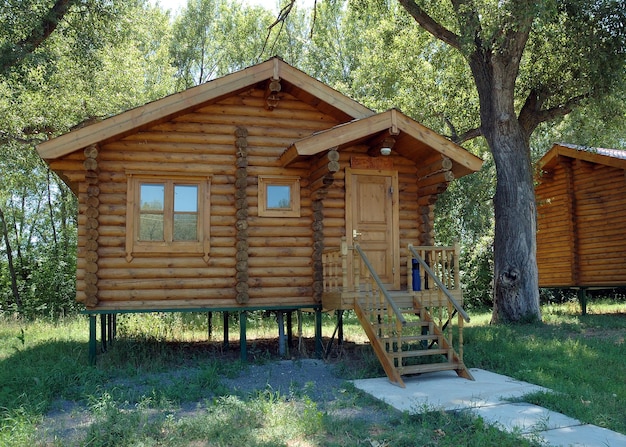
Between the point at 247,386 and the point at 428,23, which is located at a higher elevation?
the point at 428,23

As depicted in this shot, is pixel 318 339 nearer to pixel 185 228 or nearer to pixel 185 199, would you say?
pixel 185 228

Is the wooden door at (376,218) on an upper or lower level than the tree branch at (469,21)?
lower

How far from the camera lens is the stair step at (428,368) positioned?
826 centimetres

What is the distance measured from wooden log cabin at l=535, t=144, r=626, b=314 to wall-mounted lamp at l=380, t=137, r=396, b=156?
27.5 feet

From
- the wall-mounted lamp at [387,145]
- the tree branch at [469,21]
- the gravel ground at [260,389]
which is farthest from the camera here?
the tree branch at [469,21]

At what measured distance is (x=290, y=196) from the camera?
36.3ft

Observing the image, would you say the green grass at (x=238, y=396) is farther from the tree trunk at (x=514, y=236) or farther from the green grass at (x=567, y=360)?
the tree trunk at (x=514, y=236)

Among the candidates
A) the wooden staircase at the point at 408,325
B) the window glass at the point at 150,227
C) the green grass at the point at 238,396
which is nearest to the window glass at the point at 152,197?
the window glass at the point at 150,227

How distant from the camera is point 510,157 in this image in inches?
571

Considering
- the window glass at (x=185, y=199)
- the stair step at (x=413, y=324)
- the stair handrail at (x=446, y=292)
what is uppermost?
the window glass at (x=185, y=199)

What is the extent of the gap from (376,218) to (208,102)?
400 centimetres

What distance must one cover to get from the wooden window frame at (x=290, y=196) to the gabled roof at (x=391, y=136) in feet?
1.27

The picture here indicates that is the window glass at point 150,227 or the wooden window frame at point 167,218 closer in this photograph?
the wooden window frame at point 167,218

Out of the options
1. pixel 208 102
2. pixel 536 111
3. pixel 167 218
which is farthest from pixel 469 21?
pixel 167 218
